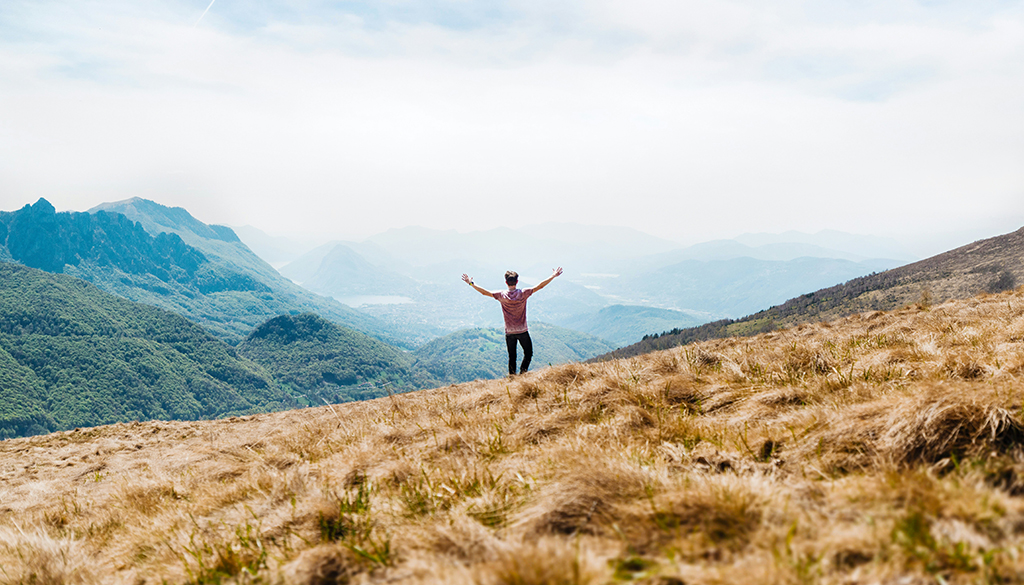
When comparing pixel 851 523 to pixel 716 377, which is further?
pixel 716 377

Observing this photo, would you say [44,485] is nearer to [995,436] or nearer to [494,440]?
[494,440]

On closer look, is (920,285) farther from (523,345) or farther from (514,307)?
(514,307)

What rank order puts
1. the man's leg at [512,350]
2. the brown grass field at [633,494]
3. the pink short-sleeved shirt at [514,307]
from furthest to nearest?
the man's leg at [512,350] < the pink short-sleeved shirt at [514,307] < the brown grass field at [633,494]

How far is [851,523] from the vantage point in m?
2.30

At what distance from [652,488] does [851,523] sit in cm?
104


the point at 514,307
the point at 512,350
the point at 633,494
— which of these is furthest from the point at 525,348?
the point at 633,494

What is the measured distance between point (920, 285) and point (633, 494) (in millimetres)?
98533

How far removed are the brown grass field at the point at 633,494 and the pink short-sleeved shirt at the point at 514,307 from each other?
4602 mm

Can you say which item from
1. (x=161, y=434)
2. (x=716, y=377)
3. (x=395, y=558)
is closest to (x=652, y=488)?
(x=395, y=558)

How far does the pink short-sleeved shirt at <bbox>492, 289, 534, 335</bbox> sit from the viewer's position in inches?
447

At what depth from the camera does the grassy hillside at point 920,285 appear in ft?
202

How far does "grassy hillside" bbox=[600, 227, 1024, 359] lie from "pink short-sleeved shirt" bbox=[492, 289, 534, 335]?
3973 cm

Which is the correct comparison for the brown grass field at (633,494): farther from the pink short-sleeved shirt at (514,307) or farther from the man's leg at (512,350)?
the pink short-sleeved shirt at (514,307)

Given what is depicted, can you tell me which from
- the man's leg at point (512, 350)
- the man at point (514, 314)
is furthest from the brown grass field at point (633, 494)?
the man at point (514, 314)
